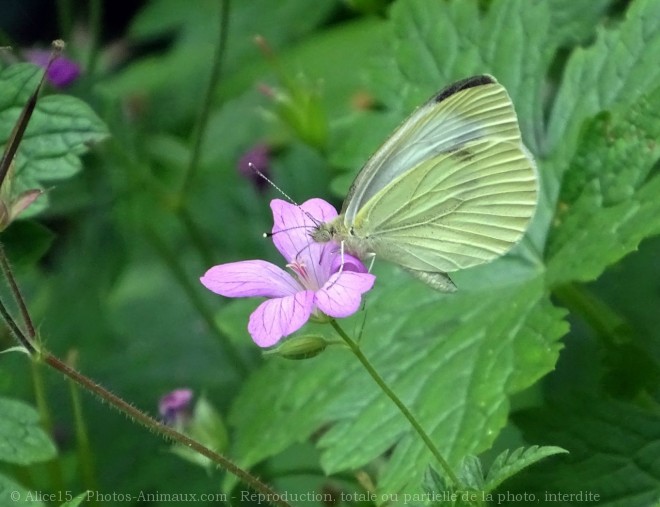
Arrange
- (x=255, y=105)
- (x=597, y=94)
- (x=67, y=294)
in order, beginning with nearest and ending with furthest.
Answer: (x=597, y=94) < (x=67, y=294) < (x=255, y=105)

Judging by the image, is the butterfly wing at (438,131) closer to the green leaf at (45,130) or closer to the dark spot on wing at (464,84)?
the dark spot on wing at (464,84)

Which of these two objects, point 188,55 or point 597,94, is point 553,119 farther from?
point 188,55

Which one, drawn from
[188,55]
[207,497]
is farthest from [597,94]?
[188,55]

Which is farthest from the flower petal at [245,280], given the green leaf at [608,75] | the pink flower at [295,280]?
the green leaf at [608,75]

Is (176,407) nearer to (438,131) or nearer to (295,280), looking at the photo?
(295,280)

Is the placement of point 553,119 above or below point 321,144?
above

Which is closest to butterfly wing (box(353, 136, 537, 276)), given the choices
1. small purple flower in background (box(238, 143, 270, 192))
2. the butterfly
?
the butterfly
